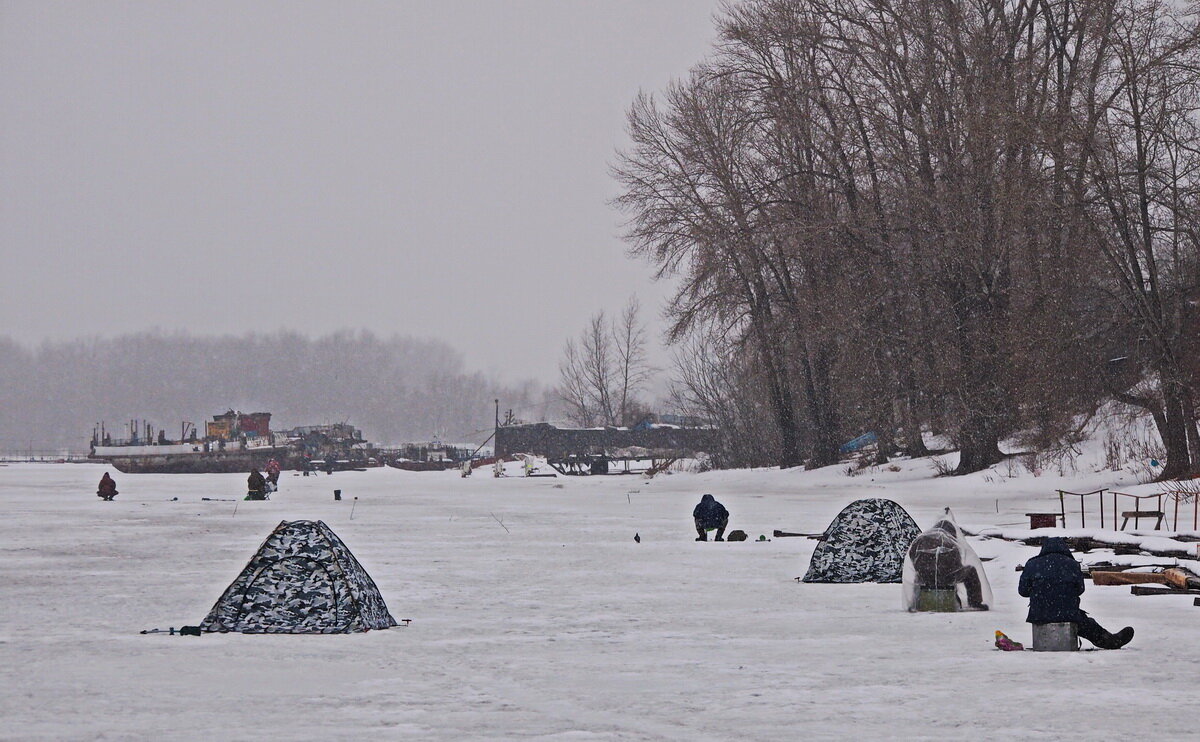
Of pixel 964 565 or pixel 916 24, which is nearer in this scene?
pixel 964 565

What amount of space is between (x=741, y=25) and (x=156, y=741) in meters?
48.7

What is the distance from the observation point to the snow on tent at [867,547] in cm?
1969

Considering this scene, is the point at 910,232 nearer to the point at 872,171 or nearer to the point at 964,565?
the point at 872,171

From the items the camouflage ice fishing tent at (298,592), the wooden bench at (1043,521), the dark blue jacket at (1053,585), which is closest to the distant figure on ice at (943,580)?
the dark blue jacket at (1053,585)

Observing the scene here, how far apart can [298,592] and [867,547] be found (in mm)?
8549

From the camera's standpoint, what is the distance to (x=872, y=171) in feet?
167

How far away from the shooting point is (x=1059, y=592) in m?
12.7

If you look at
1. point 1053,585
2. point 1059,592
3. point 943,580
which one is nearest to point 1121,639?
point 1059,592

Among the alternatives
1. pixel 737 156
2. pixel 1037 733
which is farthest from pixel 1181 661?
pixel 737 156

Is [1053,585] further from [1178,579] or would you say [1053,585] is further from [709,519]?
[709,519]

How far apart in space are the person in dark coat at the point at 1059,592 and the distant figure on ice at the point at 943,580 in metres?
3.19

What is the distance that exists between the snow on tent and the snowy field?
0.57 m

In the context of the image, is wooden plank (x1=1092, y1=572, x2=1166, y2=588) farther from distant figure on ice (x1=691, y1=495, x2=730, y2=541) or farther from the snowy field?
distant figure on ice (x1=691, y1=495, x2=730, y2=541)

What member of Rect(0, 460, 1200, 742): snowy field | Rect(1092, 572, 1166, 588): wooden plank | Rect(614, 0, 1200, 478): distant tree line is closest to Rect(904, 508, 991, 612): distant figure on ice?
Rect(0, 460, 1200, 742): snowy field
